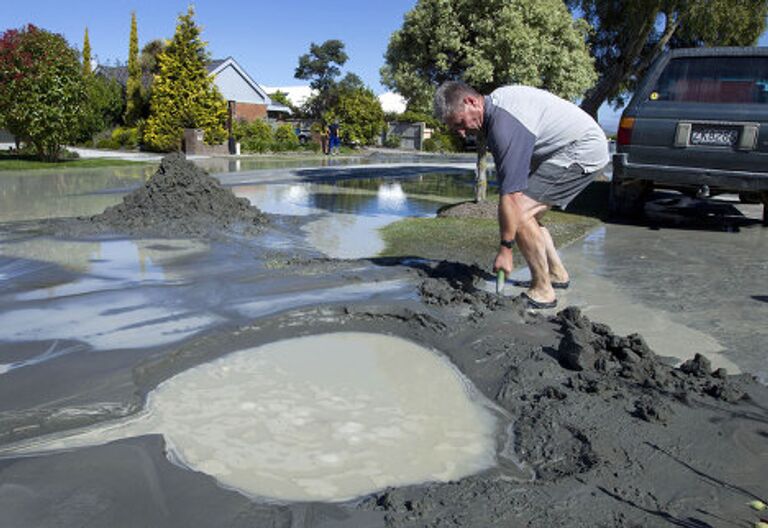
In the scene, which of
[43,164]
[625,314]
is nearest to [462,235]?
[625,314]

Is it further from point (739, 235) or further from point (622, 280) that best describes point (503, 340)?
point (739, 235)

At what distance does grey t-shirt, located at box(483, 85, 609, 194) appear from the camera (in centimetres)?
442

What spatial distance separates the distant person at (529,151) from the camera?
4.44 metres

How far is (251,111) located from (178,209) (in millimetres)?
43151

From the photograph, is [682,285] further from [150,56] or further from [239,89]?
[239,89]

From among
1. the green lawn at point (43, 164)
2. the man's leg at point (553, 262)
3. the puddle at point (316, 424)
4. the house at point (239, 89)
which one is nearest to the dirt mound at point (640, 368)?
the puddle at point (316, 424)

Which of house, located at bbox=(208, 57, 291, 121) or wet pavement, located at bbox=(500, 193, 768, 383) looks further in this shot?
Answer: house, located at bbox=(208, 57, 291, 121)

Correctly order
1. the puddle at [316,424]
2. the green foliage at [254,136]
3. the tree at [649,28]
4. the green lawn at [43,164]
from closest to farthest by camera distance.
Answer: the puddle at [316,424] → the tree at [649,28] → the green lawn at [43,164] → the green foliage at [254,136]

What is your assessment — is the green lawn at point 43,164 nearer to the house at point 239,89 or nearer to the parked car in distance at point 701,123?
the parked car in distance at point 701,123

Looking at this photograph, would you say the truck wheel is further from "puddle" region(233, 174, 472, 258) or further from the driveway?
"puddle" region(233, 174, 472, 258)

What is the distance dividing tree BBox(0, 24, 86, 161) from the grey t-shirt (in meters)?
18.3

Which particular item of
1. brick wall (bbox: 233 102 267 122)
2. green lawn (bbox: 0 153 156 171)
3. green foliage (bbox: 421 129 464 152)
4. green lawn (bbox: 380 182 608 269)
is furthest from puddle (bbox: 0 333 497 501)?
brick wall (bbox: 233 102 267 122)

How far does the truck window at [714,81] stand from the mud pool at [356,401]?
10.5 ft

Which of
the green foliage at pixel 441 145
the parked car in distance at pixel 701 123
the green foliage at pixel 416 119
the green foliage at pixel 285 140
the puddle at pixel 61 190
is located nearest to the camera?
the parked car in distance at pixel 701 123
